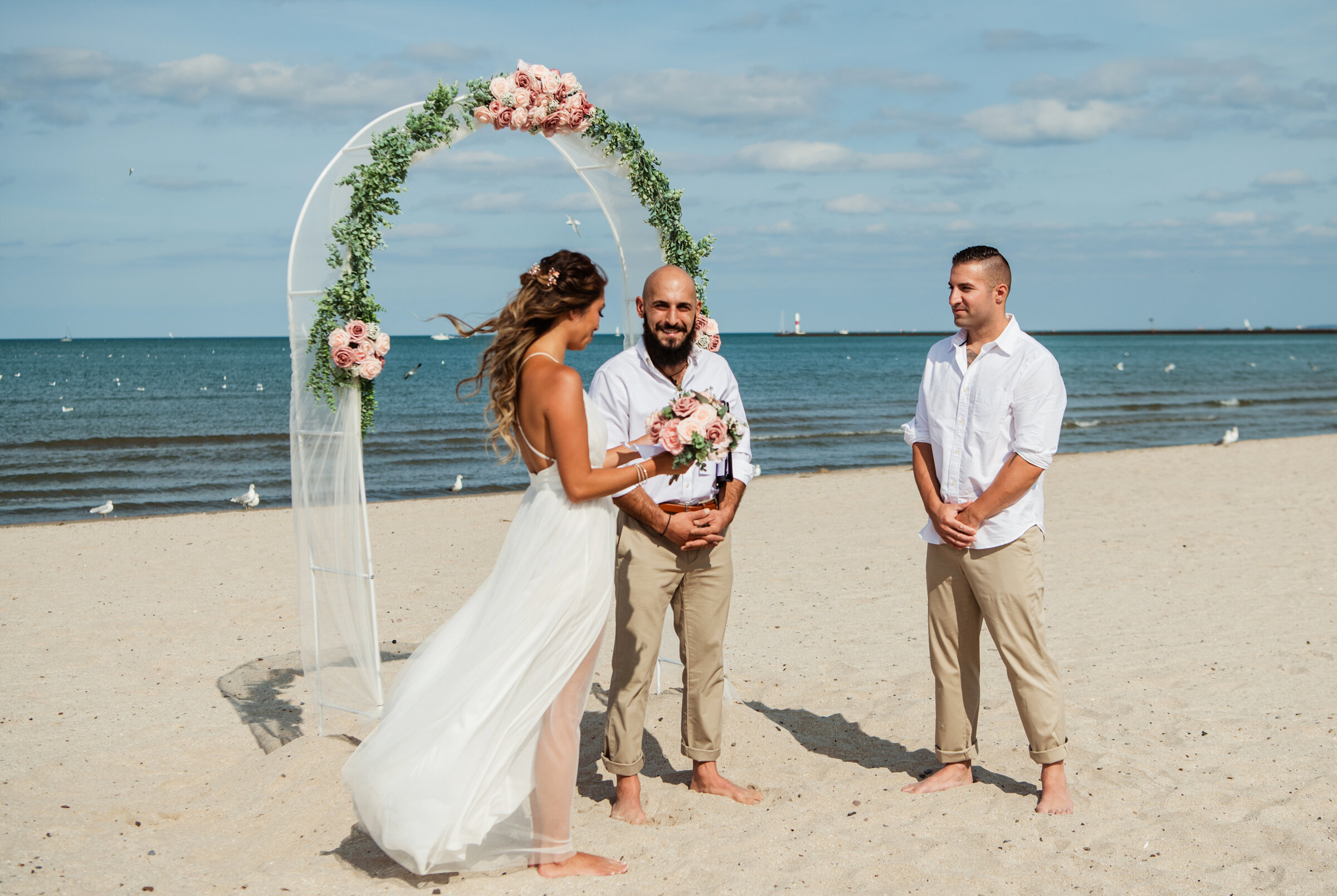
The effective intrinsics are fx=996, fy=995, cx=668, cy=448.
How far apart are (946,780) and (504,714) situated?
7.07 ft

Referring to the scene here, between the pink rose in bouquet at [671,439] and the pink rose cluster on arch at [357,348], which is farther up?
the pink rose cluster on arch at [357,348]

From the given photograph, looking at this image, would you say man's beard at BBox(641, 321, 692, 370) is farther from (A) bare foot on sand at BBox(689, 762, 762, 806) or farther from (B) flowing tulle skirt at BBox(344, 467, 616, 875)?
(A) bare foot on sand at BBox(689, 762, 762, 806)

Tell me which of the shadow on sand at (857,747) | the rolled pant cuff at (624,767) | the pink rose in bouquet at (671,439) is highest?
the pink rose in bouquet at (671,439)

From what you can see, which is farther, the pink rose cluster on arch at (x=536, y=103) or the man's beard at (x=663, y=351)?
the pink rose cluster on arch at (x=536, y=103)

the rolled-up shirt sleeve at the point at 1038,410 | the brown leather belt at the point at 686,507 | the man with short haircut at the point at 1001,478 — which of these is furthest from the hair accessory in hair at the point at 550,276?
the rolled-up shirt sleeve at the point at 1038,410

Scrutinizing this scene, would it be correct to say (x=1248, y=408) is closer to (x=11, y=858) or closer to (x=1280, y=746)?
(x=1280, y=746)

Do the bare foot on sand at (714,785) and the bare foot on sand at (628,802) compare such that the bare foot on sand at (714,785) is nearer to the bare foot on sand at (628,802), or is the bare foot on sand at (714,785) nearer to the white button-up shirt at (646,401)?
the bare foot on sand at (628,802)

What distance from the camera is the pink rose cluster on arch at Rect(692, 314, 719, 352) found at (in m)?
5.02

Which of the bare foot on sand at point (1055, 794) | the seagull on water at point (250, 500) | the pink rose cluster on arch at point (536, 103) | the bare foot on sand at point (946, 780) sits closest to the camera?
the bare foot on sand at point (1055, 794)

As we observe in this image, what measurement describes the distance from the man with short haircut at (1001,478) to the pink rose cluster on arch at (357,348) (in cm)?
245

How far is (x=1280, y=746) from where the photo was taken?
4867 millimetres

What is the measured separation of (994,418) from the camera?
4.14 metres

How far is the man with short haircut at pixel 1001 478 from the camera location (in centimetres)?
407

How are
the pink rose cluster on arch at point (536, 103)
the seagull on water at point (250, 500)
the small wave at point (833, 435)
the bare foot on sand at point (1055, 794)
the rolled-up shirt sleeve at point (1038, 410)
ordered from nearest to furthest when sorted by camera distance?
the rolled-up shirt sleeve at point (1038, 410) < the bare foot on sand at point (1055, 794) < the pink rose cluster on arch at point (536, 103) < the seagull on water at point (250, 500) < the small wave at point (833, 435)
